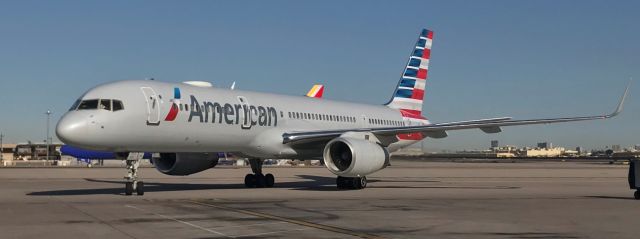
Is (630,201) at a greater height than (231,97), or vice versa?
(231,97)

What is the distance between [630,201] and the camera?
69.9 feet

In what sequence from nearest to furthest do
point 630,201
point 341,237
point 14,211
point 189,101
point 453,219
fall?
point 341,237 < point 453,219 < point 14,211 < point 630,201 < point 189,101

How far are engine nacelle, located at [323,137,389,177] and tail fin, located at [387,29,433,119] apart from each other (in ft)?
38.4

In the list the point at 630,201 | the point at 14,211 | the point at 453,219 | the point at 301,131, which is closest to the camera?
the point at 453,219

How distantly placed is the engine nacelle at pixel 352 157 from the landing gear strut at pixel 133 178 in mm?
6963

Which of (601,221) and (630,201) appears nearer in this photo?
(601,221)

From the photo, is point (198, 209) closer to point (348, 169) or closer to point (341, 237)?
point (341, 237)

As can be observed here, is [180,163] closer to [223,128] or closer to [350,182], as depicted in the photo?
[223,128]

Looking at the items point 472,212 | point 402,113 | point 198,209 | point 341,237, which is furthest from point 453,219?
point 402,113

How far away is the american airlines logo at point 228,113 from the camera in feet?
80.3

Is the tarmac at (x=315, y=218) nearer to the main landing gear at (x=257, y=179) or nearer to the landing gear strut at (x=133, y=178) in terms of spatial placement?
the landing gear strut at (x=133, y=178)

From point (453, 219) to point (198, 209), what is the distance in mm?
5979

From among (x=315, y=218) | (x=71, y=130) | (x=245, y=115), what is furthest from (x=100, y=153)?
(x=315, y=218)

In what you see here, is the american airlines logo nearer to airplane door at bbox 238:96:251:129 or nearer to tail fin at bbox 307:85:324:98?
airplane door at bbox 238:96:251:129
